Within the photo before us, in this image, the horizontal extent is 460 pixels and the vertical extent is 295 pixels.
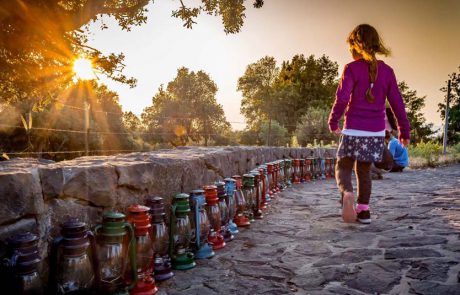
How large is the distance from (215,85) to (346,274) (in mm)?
47620

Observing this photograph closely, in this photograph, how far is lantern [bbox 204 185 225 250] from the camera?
323 centimetres

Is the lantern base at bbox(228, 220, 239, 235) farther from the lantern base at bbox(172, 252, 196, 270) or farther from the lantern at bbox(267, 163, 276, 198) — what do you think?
the lantern at bbox(267, 163, 276, 198)

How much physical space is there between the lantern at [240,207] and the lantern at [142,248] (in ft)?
5.56

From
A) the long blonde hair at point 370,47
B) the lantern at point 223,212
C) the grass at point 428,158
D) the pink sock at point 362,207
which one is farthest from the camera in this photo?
the grass at point 428,158

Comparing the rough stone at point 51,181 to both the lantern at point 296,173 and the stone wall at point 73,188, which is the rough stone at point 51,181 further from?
the lantern at point 296,173

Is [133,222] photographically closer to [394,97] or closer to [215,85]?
[394,97]

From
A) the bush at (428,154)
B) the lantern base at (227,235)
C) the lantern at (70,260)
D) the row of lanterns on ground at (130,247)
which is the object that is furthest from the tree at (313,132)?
the lantern at (70,260)

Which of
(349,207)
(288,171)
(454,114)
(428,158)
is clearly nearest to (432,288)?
(349,207)

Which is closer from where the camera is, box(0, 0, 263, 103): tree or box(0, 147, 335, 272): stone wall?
box(0, 147, 335, 272): stone wall

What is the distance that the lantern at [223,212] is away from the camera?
345 centimetres

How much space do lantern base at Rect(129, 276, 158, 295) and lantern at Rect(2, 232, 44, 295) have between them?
0.68 m

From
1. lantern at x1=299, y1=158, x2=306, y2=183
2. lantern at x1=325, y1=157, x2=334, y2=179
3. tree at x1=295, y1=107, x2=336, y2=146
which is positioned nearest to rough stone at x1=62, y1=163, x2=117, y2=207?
lantern at x1=299, y1=158, x2=306, y2=183

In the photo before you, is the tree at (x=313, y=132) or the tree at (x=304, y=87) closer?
the tree at (x=313, y=132)

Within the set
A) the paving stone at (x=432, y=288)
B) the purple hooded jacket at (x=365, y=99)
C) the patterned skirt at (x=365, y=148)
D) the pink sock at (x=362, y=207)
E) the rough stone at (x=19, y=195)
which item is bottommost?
the paving stone at (x=432, y=288)
